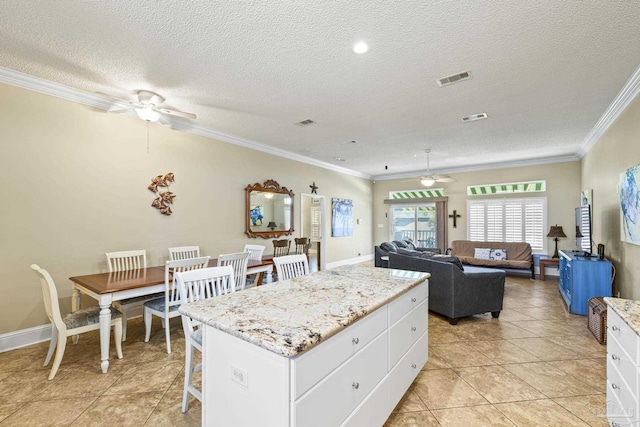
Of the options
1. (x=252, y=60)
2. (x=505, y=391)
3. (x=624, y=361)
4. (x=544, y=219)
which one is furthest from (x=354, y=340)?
(x=544, y=219)

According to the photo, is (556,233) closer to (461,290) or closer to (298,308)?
(461,290)

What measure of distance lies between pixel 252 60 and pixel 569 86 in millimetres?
3390

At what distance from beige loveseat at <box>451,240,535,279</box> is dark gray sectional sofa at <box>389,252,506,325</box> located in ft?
10.6

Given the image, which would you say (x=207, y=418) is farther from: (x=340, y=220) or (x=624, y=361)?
(x=340, y=220)

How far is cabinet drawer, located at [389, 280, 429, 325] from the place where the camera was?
1872 mm

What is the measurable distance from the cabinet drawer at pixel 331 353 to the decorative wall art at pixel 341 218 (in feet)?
19.5

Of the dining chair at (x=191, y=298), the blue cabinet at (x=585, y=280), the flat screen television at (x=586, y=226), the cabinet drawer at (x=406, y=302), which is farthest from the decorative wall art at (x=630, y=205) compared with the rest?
the dining chair at (x=191, y=298)

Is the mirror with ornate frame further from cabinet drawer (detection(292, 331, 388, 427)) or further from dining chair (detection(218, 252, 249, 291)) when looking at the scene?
cabinet drawer (detection(292, 331, 388, 427))

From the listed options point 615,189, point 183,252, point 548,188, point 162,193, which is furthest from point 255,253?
point 548,188

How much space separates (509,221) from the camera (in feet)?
23.7

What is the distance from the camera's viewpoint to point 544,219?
684 cm

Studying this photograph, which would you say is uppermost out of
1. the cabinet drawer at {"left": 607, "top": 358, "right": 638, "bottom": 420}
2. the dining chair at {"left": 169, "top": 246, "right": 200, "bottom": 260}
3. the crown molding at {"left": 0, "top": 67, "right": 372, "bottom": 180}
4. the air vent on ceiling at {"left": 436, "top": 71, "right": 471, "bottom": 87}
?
the air vent on ceiling at {"left": 436, "top": 71, "right": 471, "bottom": 87}

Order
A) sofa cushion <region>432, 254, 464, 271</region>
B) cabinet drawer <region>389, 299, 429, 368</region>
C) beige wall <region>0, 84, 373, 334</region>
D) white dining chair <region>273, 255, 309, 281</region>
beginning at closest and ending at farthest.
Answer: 1. cabinet drawer <region>389, 299, 429, 368</region>
2. white dining chair <region>273, 255, 309, 281</region>
3. beige wall <region>0, 84, 373, 334</region>
4. sofa cushion <region>432, 254, 464, 271</region>

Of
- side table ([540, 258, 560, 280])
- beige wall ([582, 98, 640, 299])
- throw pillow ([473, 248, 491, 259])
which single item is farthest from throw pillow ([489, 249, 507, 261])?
beige wall ([582, 98, 640, 299])
